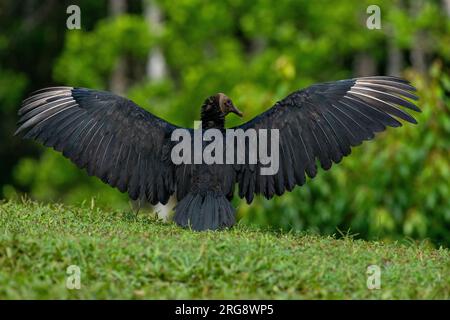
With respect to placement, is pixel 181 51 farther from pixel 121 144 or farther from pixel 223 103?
pixel 121 144

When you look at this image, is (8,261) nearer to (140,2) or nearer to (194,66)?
(194,66)

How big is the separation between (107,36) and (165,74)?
2.61m

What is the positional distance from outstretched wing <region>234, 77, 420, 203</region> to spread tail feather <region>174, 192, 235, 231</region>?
0.40 meters

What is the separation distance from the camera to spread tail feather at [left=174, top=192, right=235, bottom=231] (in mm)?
8062

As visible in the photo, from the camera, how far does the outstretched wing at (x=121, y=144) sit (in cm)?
842

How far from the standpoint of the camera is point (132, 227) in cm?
795

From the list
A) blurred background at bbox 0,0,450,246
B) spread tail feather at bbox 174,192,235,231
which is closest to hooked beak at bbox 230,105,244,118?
spread tail feather at bbox 174,192,235,231

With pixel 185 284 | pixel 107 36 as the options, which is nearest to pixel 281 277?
pixel 185 284

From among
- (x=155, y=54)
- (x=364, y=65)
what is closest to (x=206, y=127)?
(x=155, y=54)

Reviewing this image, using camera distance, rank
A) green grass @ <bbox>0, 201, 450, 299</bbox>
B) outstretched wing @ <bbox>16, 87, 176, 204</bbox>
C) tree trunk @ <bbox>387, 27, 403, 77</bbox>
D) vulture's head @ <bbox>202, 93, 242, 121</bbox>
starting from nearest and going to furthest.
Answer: green grass @ <bbox>0, 201, 450, 299</bbox>
outstretched wing @ <bbox>16, 87, 176, 204</bbox>
vulture's head @ <bbox>202, 93, 242, 121</bbox>
tree trunk @ <bbox>387, 27, 403, 77</bbox>

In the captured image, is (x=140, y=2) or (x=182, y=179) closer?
(x=182, y=179)

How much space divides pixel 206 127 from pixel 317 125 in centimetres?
91

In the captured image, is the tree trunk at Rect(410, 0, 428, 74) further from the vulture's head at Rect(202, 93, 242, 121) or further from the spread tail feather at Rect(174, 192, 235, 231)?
the spread tail feather at Rect(174, 192, 235, 231)

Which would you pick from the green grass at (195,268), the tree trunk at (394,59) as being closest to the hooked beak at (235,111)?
the green grass at (195,268)
